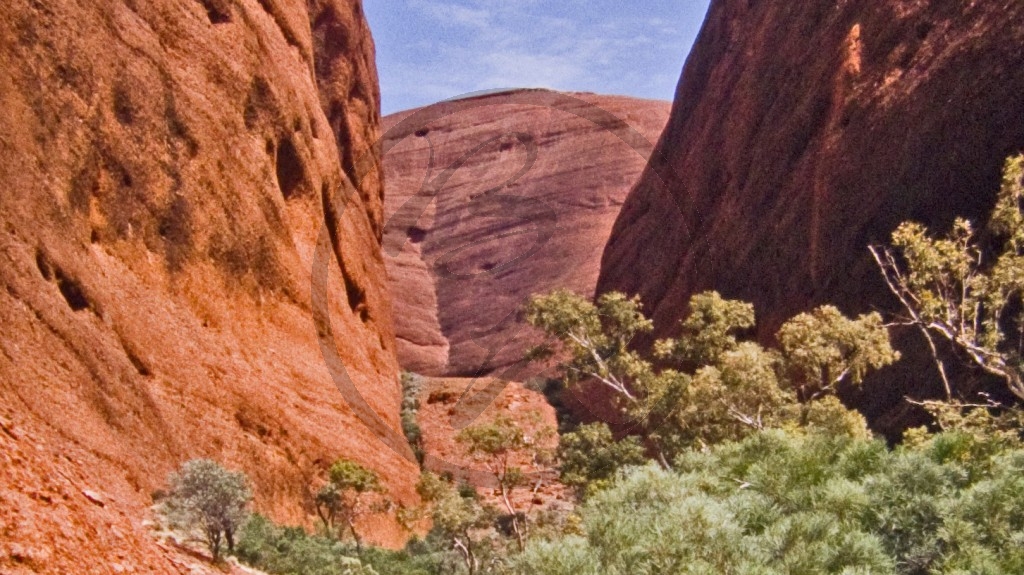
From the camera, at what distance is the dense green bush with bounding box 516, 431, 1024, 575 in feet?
23.1

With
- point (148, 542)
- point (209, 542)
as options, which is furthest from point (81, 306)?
point (148, 542)

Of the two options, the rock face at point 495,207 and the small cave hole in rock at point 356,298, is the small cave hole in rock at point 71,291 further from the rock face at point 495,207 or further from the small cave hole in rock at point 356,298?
the rock face at point 495,207

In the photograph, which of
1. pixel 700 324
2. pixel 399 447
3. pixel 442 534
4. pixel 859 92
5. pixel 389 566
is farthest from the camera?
pixel 399 447

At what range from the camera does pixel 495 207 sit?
217ft

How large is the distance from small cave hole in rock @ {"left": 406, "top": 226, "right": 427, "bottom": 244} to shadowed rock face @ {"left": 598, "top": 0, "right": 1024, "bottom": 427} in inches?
1336

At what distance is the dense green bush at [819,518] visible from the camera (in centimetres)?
705

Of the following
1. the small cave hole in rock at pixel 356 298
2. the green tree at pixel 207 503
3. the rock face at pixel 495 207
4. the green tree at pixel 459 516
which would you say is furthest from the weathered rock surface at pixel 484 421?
the green tree at pixel 207 503

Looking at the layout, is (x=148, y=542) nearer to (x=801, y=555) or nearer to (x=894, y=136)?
(x=801, y=555)

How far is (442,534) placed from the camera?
21.1 meters

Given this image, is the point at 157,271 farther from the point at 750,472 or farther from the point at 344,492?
the point at 750,472

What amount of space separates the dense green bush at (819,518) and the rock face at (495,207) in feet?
121

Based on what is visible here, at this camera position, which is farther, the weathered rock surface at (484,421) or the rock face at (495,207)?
the rock face at (495,207)

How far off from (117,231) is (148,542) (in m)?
7.18

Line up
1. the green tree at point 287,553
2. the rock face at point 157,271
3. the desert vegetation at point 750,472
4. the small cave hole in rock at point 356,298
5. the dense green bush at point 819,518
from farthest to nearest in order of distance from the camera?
the small cave hole in rock at point 356,298 → the green tree at point 287,553 → the rock face at point 157,271 → the desert vegetation at point 750,472 → the dense green bush at point 819,518
